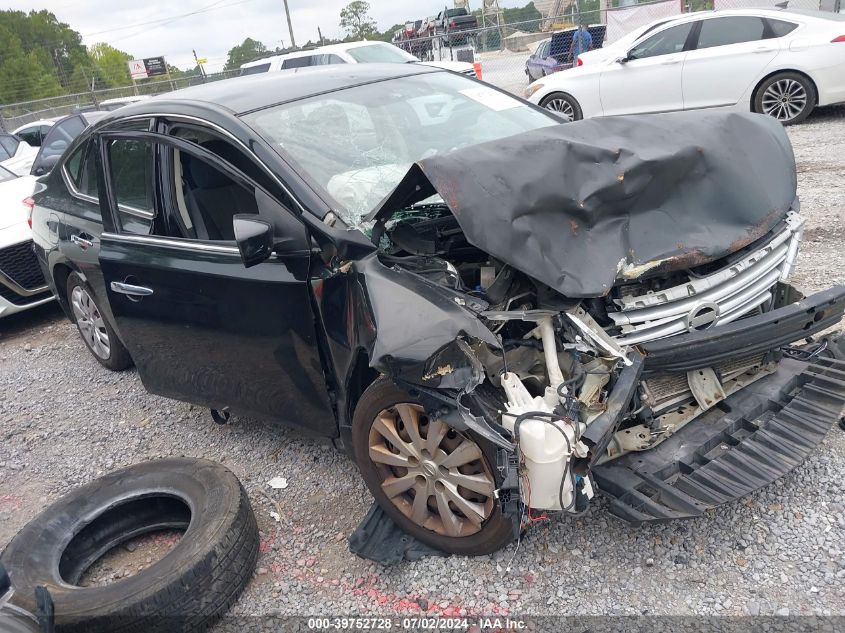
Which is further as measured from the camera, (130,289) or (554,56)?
(554,56)

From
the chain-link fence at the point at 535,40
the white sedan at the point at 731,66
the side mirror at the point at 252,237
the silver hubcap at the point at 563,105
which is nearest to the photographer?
the side mirror at the point at 252,237

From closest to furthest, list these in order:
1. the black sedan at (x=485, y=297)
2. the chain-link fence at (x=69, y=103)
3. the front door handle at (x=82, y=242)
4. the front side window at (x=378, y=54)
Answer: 1. the black sedan at (x=485, y=297)
2. the front door handle at (x=82, y=242)
3. the front side window at (x=378, y=54)
4. the chain-link fence at (x=69, y=103)

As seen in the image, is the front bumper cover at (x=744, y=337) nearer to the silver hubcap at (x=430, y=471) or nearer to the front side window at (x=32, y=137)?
the silver hubcap at (x=430, y=471)

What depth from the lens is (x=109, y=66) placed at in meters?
70.4

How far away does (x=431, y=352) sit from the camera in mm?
2178

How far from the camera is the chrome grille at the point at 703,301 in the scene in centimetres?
241

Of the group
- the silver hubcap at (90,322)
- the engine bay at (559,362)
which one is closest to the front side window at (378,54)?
the silver hubcap at (90,322)

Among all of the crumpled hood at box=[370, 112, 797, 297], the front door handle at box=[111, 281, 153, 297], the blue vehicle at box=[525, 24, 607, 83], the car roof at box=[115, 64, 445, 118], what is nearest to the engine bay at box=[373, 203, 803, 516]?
the crumpled hood at box=[370, 112, 797, 297]

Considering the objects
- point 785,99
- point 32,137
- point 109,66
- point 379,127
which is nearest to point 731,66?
point 785,99

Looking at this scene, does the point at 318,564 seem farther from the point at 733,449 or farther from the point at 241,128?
the point at 241,128

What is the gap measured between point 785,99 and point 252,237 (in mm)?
8799

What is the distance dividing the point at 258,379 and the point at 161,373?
80cm

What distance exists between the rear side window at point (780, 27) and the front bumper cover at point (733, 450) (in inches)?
300

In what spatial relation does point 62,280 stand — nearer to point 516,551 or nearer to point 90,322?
point 90,322
